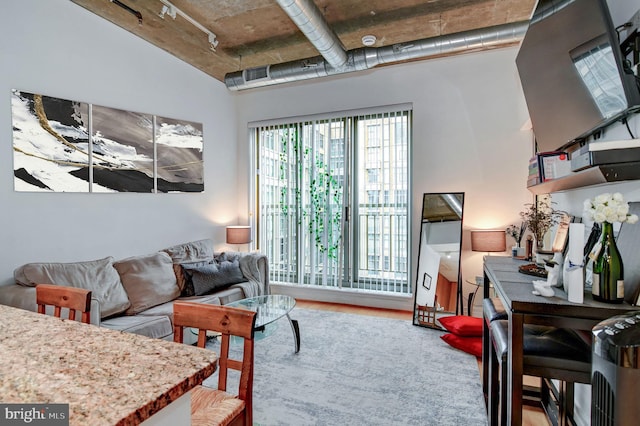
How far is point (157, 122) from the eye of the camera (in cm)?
397

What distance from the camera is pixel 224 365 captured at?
1223 mm

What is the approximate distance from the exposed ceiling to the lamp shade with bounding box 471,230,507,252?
2.00 metres

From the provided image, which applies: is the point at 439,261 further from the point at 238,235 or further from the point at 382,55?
the point at 238,235

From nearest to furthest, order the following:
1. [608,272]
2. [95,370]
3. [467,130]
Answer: [95,370]
[608,272]
[467,130]

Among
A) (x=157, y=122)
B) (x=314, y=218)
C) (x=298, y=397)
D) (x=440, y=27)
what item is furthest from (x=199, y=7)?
(x=298, y=397)

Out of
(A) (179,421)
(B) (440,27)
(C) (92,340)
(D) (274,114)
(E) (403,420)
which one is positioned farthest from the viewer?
(D) (274,114)

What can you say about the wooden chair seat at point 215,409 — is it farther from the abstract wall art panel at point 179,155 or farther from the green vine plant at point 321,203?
the green vine plant at point 321,203

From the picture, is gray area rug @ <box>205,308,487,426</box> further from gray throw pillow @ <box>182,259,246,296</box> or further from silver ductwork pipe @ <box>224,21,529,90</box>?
silver ductwork pipe @ <box>224,21,529,90</box>

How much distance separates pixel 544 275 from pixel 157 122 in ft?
13.6

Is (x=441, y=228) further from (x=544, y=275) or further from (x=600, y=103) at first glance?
(x=600, y=103)

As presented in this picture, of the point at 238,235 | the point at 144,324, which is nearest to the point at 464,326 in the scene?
the point at 144,324

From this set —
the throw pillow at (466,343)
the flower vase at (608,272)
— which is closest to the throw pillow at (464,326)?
the throw pillow at (466,343)

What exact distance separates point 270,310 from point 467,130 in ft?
10.2

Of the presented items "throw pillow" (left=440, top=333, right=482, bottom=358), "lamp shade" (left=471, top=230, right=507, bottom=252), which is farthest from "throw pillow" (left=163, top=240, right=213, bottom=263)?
"lamp shade" (left=471, top=230, right=507, bottom=252)
